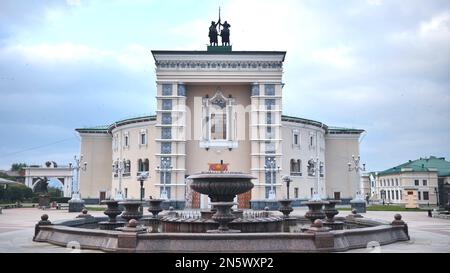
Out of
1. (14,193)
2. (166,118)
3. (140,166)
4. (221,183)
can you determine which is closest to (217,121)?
(166,118)

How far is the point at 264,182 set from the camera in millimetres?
41750

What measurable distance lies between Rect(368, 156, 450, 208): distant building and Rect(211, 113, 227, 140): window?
3560cm

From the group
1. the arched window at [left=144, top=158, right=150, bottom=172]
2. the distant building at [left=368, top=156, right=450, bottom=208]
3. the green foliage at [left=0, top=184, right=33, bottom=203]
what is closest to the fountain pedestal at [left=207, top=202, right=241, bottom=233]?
the arched window at [left=144, top=158, right=150, bottom=172]

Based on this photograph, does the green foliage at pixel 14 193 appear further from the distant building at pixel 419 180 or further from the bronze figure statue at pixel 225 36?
the distant building at pixel 419 180

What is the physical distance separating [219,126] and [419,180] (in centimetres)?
4578

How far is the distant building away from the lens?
7186 cm

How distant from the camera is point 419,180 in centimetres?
7456

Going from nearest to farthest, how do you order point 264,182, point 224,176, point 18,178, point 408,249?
1. point 408,249
2. point 224,176
3. point 264,182
4. point 18,178

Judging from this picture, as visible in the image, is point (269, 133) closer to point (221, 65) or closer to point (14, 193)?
point (221, 65)

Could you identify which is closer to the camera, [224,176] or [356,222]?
[224,176]
